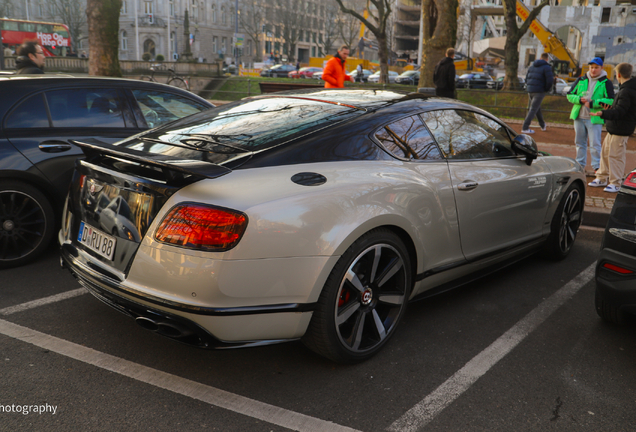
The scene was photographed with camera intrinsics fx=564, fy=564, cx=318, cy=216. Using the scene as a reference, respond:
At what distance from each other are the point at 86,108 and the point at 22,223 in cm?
111

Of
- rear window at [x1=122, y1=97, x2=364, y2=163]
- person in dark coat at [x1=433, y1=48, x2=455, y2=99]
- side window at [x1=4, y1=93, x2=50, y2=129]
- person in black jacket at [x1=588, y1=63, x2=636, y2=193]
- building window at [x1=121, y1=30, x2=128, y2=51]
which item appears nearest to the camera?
rear window at [x1=122, y1=97, x2=364, y2=163]

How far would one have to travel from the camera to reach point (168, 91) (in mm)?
5473

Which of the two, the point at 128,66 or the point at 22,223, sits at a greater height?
the point at 128,66

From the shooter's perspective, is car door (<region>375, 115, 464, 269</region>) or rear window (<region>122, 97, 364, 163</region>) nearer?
rear window (<region>122, 97, 364, 163</region>)

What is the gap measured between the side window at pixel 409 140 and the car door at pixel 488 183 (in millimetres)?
101

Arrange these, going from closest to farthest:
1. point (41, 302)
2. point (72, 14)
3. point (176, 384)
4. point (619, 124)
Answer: point (176, 384) → point (41, 302) → point (619, 124) → point (72, 14)

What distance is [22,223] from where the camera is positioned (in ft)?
14.5

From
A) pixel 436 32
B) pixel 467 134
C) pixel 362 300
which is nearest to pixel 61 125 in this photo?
pixel 362 300

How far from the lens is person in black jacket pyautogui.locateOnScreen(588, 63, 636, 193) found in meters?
7.52

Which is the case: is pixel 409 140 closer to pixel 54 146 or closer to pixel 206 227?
pixel 206 227

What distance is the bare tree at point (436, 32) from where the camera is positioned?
1441cm

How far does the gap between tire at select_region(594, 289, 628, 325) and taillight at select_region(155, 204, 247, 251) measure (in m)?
2.43

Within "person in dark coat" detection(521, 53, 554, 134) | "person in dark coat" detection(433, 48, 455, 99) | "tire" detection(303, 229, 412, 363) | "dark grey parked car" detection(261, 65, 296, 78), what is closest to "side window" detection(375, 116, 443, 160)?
"tire" detection(303, 229, 412, 363)

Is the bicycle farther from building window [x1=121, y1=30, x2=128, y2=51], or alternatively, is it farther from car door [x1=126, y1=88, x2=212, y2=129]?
building window [x1=121, y1=30, x2=128, y2=51]
